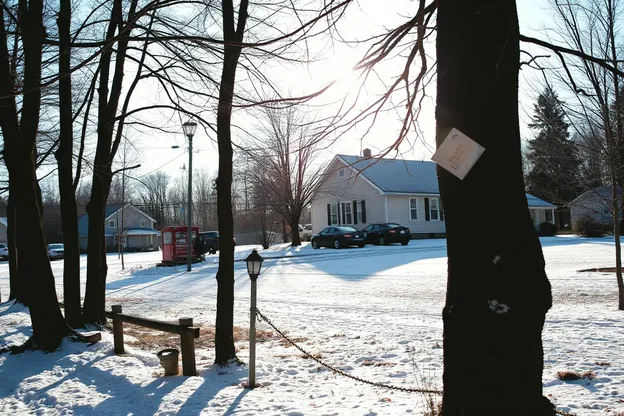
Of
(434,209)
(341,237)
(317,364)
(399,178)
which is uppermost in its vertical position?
(399,178)

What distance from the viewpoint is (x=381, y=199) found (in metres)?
39.4

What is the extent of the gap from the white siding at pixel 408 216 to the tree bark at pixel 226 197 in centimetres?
3273

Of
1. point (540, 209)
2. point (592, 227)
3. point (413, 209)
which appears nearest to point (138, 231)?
point (413, 209)

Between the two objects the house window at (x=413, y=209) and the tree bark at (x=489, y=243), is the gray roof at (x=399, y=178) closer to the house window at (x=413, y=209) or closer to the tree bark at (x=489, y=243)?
the house window at (x=413, y=209)

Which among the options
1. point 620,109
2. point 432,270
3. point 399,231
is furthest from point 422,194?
point 620,109

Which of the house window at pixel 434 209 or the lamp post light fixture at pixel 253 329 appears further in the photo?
the house window at pixel 434 209

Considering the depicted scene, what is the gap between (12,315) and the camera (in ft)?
43.0

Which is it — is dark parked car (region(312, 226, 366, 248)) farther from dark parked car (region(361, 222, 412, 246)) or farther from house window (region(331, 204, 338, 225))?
house window (region(331, 204, 338, 225))

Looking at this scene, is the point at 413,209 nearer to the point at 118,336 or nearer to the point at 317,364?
the point at 118,336

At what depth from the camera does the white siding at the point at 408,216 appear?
3963 centimetres

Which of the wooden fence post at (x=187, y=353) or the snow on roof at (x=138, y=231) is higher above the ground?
the snow on roof at (x=138, y=231)

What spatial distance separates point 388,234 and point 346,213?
8.57m

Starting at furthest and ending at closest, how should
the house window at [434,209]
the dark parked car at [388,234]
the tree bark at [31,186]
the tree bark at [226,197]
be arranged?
the house window at [434,209], the dark parked car at [388,234], the tree bark at [31,186], the tree bark at [226,197]

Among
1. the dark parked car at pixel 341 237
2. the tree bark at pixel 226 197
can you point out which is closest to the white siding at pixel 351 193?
the dark parked car at pixel 341 237
